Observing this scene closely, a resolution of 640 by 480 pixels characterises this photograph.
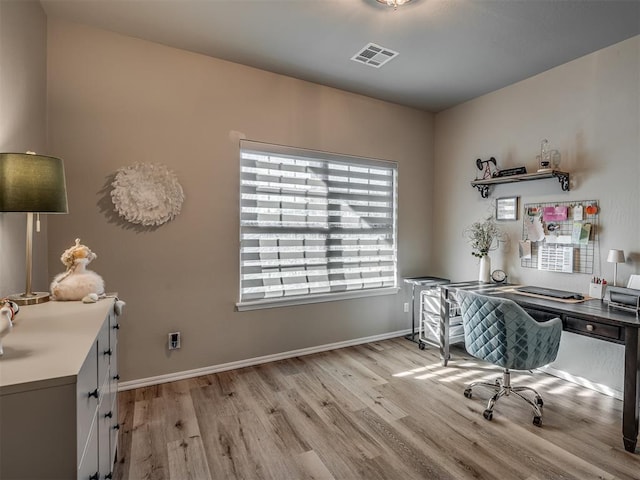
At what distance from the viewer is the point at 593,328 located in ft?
6.72

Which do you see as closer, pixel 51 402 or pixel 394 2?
pixel 51 402

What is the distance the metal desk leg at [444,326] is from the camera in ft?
10.1

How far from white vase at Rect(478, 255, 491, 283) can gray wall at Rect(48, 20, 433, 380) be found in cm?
154

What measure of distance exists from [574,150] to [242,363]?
345 cm

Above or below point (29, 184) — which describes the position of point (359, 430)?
below

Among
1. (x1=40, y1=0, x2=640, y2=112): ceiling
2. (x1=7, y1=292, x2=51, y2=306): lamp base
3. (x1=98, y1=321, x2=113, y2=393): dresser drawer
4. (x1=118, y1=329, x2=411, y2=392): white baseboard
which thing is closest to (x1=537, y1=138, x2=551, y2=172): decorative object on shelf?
(x1=40, y1=0, x2=640, y2=112): ceiling

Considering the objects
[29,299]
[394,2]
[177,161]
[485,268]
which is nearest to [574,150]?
[485,268]

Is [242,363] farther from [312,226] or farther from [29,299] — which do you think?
[29,299]

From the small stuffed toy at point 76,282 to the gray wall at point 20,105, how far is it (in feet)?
0.79

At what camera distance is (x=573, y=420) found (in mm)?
2195

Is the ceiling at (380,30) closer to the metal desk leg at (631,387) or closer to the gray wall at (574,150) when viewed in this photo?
the gray wall at (574,150)

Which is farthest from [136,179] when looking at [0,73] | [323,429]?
[323,429]

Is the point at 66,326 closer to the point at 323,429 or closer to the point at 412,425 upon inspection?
the point at 323,429

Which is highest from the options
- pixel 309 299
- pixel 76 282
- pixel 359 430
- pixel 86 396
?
pixel 76 282
